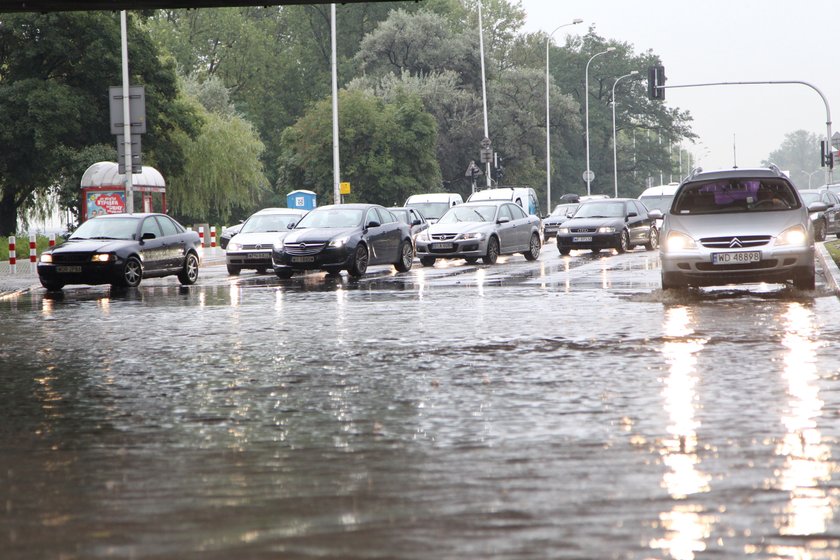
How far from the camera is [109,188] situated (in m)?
42.4

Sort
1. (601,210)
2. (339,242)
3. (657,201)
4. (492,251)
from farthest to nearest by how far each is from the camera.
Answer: (657,201) → (601,210) → (492,251) → (339,242)

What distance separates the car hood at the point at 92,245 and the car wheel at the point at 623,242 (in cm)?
1637

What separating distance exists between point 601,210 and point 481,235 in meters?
7.92

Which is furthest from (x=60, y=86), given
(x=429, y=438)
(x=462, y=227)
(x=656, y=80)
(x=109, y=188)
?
(x=429, y=438)

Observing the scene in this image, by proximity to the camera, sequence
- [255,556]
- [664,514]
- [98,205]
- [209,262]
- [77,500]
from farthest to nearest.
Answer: [98,205]
[209,262]
[77,500]
[664,514]
[255,556]

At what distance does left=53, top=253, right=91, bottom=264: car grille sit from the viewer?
25547mm

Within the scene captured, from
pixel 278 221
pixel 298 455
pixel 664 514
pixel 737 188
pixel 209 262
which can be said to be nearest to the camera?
pixel 664 514

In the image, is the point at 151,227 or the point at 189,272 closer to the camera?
the point at 151,227

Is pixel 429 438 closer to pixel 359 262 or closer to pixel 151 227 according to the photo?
pixel 151 227

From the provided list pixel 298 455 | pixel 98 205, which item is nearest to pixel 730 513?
pixel 298 455

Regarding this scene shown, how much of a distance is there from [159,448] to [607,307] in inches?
434

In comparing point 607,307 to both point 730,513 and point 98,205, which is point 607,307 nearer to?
point 730,513

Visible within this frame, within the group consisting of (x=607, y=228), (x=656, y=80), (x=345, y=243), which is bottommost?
(x=345, y=243)

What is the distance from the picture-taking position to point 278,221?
33.9 meters
